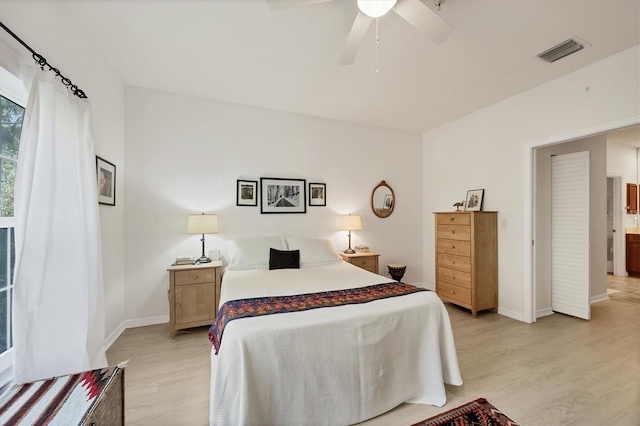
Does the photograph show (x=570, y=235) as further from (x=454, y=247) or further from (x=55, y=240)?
(x=55, y=240)

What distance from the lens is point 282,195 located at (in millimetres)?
3648

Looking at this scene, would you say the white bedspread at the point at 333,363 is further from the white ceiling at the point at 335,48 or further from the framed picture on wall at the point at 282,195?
the white ceiling at the point at 335,48

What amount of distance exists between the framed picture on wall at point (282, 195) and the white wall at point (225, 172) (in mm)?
98

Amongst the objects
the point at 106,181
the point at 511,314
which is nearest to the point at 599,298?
the point at 511,314

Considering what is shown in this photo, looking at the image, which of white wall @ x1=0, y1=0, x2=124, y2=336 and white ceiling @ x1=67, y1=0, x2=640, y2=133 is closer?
white wall @ x1=0, y1=0, x2=124, y2=336

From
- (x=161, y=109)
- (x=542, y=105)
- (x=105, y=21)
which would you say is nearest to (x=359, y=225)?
(x=542, y=105)

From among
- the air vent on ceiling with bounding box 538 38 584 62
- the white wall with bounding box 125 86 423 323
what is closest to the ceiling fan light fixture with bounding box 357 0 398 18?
the air vent on ceiling with bounding box 538 38 584 62

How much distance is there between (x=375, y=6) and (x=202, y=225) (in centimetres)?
261

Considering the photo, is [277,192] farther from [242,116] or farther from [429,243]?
[429,243]

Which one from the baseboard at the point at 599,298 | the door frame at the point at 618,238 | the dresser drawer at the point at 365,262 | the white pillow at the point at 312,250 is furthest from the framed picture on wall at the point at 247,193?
the door frame at the point at 618,238

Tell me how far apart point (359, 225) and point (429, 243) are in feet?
5.14

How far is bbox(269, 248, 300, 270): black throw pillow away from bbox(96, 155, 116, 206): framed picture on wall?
67.0 inches

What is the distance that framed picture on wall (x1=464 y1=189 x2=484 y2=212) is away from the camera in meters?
3.63

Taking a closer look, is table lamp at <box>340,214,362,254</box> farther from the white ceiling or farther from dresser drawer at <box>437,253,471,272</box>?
the white ceiling
